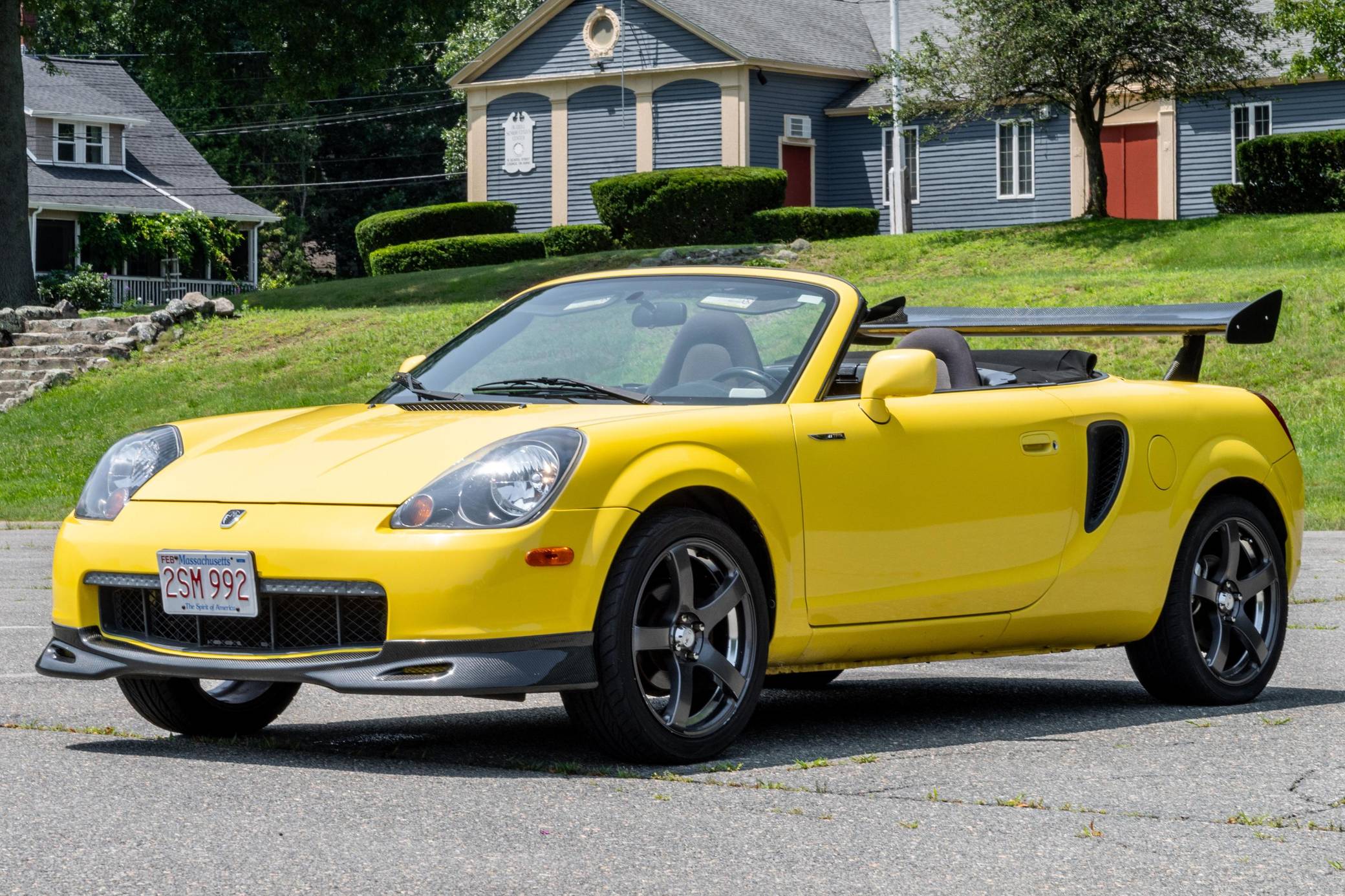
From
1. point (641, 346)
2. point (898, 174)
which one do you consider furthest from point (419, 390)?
point (898, 174)

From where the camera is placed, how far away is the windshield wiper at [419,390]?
6566mm

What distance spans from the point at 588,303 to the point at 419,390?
691mm

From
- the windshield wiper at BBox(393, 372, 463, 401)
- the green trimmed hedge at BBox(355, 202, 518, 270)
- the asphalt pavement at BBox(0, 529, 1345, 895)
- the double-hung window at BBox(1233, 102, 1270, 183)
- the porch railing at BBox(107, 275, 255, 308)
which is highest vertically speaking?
the double-hung window at BBox(1233, 102, 1270, 183)

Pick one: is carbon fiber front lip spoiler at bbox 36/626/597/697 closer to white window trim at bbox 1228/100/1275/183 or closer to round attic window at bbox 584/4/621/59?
white window trim at bbox 1228/100/1275/183

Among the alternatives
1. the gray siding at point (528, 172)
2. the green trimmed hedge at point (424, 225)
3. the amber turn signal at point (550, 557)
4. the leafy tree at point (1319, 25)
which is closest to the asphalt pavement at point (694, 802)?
the amber turn signal at point (550, 557)

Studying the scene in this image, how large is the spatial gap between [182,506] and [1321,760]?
3.52 meters

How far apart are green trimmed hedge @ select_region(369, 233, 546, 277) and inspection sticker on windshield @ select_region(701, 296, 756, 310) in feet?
112

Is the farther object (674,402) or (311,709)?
(311,709)

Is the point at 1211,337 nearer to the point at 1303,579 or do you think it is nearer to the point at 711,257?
the point at 1303,579

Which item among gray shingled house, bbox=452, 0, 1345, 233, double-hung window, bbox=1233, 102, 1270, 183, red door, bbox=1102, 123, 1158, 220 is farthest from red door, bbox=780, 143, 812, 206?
double-hung window, bbox=1233, 102, 1270, 183

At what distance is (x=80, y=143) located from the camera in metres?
56.9

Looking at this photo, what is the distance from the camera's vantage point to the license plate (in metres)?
5.51

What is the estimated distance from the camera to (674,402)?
244 inches

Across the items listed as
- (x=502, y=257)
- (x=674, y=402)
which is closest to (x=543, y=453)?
(x=674, y=402)
